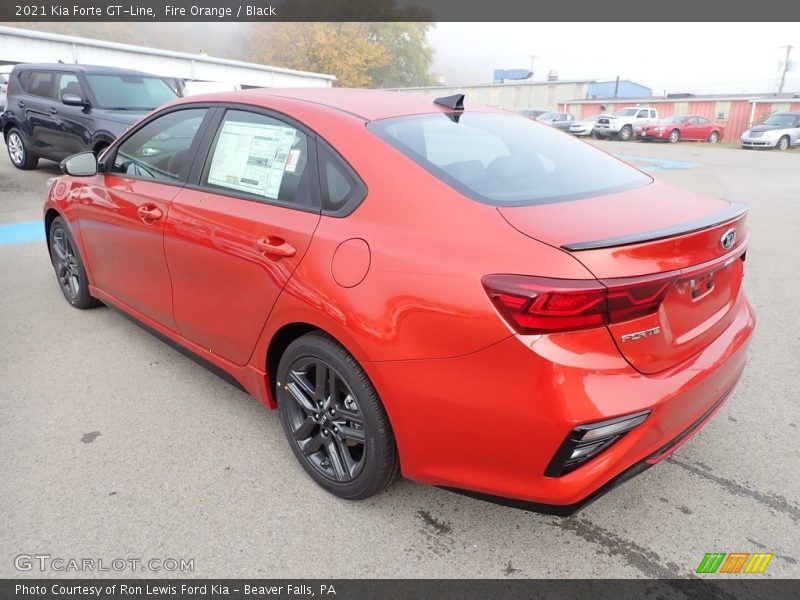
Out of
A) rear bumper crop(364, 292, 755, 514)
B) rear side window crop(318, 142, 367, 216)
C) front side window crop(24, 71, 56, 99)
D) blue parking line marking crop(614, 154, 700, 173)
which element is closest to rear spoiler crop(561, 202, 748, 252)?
rear bumper crop(364, 292, 755, 514)

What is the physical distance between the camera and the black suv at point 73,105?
28.7 feet

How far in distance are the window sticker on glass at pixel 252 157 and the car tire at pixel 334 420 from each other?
0.76 meters

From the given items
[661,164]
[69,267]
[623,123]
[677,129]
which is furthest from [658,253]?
[623,123]

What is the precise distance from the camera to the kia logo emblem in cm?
212

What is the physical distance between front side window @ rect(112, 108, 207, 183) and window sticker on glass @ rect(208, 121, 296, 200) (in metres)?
0.28

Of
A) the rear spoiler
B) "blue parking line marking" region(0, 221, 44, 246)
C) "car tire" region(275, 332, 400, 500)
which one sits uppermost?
the rear spoiler

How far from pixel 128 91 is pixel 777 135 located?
26.8m

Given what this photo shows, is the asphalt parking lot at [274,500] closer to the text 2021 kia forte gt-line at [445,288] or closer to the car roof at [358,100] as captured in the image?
the text 2021 kia forte gt-line at [445,288]

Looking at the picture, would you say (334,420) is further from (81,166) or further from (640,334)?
(81,166)

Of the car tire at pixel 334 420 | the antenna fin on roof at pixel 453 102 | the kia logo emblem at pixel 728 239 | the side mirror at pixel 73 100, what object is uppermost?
the antenna fin on roof at pixel 453 102

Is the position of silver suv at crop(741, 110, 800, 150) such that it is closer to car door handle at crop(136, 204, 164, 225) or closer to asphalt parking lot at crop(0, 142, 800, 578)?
asphalt parking lot at crop(0, 142, 800, 578)

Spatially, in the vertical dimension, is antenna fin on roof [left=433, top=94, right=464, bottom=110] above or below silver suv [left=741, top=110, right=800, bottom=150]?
above

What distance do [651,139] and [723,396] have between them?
31862mm

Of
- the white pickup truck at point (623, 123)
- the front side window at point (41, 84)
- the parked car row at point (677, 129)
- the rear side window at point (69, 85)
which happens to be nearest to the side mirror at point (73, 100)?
the rear side window at point (69, 85)
